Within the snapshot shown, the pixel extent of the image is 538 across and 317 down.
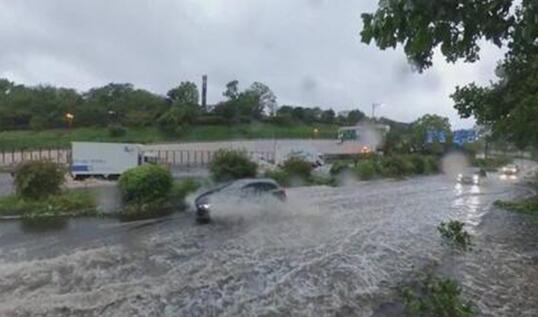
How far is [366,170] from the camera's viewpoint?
188 ft

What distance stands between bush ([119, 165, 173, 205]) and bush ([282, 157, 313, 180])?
648 inches

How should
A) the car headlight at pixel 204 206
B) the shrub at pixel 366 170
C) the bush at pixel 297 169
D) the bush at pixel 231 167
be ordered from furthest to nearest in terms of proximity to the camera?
the shrub at pixel 366 170 → the bush at pixel 297 169 → the bush at pixel 231 167 → the car headlight at pixel 204 206

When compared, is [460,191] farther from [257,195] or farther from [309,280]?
[309,280]

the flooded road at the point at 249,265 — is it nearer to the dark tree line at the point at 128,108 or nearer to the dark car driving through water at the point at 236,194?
the dark car driving through water at the point at 236,194

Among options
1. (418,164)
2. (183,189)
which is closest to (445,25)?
(183,189)

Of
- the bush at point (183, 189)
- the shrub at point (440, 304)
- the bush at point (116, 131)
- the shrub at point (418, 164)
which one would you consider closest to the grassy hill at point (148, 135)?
the bush at point (116, 131)

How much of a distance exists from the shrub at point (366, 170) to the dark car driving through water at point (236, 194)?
31391 mm

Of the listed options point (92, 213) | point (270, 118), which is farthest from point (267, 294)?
point (270, 118)

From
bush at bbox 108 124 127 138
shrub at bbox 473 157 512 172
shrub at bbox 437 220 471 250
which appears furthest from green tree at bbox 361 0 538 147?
shrub at bbox 473 157 512 172

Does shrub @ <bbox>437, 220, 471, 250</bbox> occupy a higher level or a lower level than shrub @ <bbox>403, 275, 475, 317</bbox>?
lower

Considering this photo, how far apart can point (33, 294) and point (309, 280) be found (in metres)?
5.80

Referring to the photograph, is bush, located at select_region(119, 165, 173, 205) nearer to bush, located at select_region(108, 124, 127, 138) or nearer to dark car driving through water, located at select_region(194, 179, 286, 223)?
dark car driving through water, located at select_region(194, 179, 286, 223)

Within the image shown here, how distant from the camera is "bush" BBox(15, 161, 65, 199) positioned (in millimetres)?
25438

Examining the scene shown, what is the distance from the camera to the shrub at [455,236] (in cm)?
1825
